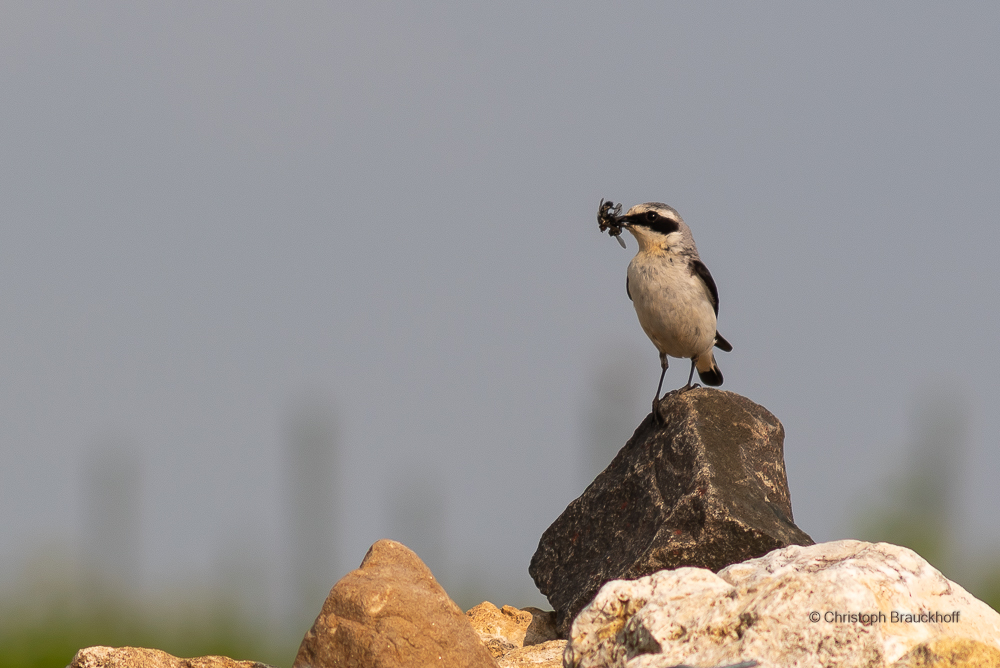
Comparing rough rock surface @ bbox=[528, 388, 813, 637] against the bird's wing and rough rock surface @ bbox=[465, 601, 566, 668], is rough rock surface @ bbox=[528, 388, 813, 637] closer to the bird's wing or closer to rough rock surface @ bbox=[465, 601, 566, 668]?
rough rock surface @ bbox=[465, 601, 566, 668]

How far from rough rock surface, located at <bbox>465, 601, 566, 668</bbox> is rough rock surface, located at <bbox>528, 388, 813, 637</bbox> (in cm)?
31

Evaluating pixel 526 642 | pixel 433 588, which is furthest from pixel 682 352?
pixel 433 588

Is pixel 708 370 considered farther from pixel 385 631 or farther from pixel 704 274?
pixel 385 631

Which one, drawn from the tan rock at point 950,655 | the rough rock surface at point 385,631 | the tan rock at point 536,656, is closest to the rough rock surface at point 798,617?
the tan rock at point 950,655

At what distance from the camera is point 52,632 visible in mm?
12609

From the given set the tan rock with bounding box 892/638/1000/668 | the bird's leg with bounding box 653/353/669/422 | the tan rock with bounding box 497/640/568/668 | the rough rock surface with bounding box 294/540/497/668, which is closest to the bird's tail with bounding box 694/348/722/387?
the bird's leg with bounding box 653/353/669/422

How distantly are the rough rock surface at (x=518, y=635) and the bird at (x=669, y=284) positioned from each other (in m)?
2.47

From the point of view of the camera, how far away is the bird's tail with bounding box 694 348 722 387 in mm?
11445

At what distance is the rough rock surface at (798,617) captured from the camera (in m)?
5.27

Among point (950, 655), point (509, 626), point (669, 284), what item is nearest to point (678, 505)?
point (509, 626)

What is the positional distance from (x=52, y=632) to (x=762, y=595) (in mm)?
10077

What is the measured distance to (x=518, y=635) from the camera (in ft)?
31.3

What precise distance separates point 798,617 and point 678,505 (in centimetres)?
317

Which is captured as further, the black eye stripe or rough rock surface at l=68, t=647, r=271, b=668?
the black eye stripe
